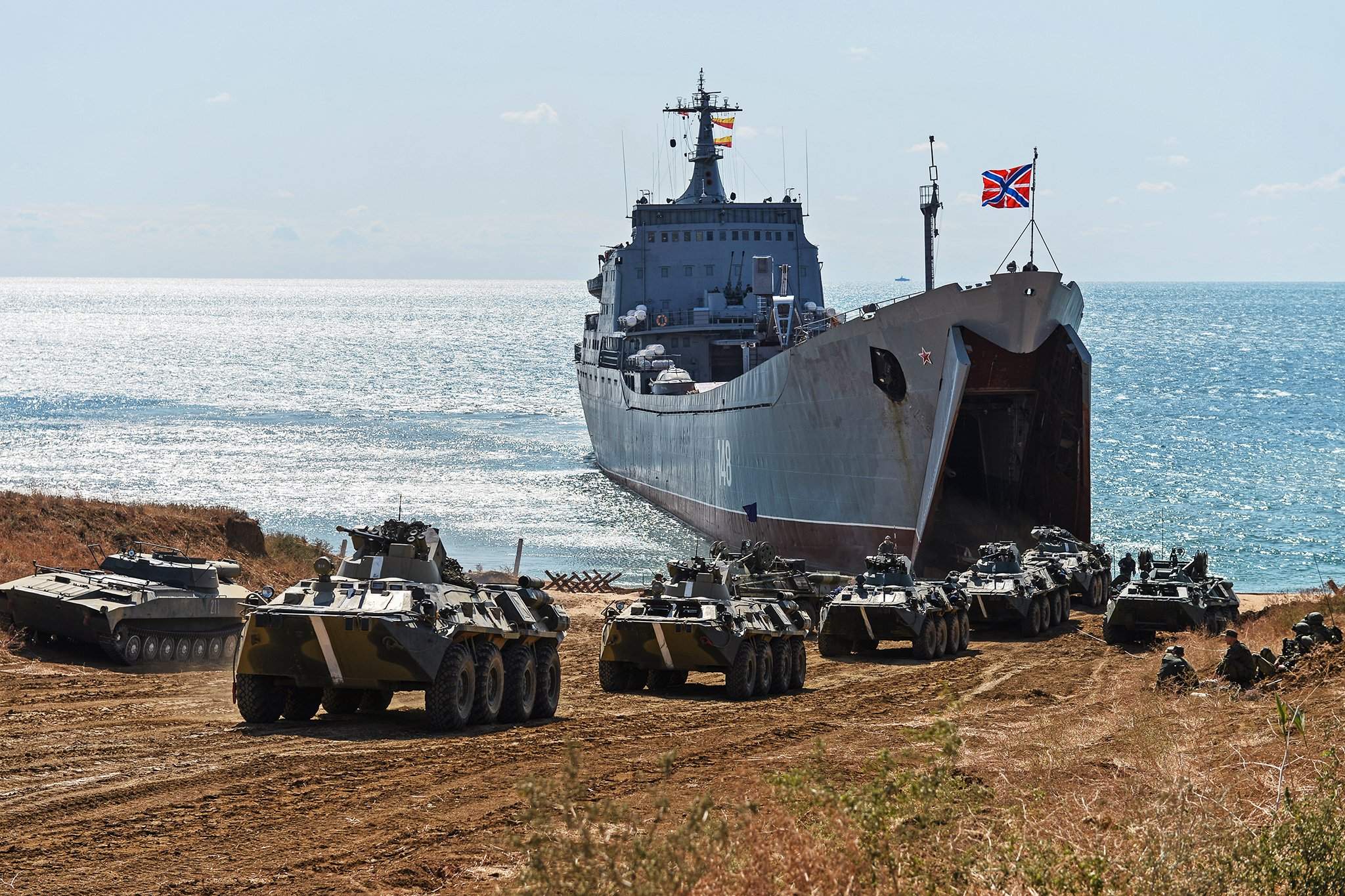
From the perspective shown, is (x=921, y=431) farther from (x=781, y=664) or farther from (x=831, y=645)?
(x=781, y=664)

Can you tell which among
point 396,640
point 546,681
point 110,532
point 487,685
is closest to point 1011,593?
point 546,681

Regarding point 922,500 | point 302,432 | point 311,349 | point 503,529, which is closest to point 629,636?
point 922,500

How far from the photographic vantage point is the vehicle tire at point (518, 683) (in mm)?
15977

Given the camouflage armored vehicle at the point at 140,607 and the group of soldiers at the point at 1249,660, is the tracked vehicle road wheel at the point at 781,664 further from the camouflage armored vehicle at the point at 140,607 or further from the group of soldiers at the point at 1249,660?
the camouflage armored vehicle at the point at 140,607

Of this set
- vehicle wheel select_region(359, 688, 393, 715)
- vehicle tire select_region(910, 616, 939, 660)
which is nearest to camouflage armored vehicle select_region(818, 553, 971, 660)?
vehicle tire select_region(910, 616, 939, 660)

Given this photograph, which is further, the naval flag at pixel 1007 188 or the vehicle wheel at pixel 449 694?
the naval flag at pixel 1007 188

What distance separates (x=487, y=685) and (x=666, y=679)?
4932 millimetres

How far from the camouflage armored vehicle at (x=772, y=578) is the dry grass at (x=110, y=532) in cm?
1057

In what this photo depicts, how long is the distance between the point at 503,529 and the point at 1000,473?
18.4 m

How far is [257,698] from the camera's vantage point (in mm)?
14734

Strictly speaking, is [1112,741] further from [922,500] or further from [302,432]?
[302,432]

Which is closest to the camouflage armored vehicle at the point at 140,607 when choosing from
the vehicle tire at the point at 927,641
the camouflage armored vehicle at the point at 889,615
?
the camouflage armored vehicle at the point at 889,615

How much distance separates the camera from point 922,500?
31.9 meters

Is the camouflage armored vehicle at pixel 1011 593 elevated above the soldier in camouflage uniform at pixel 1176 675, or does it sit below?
below
